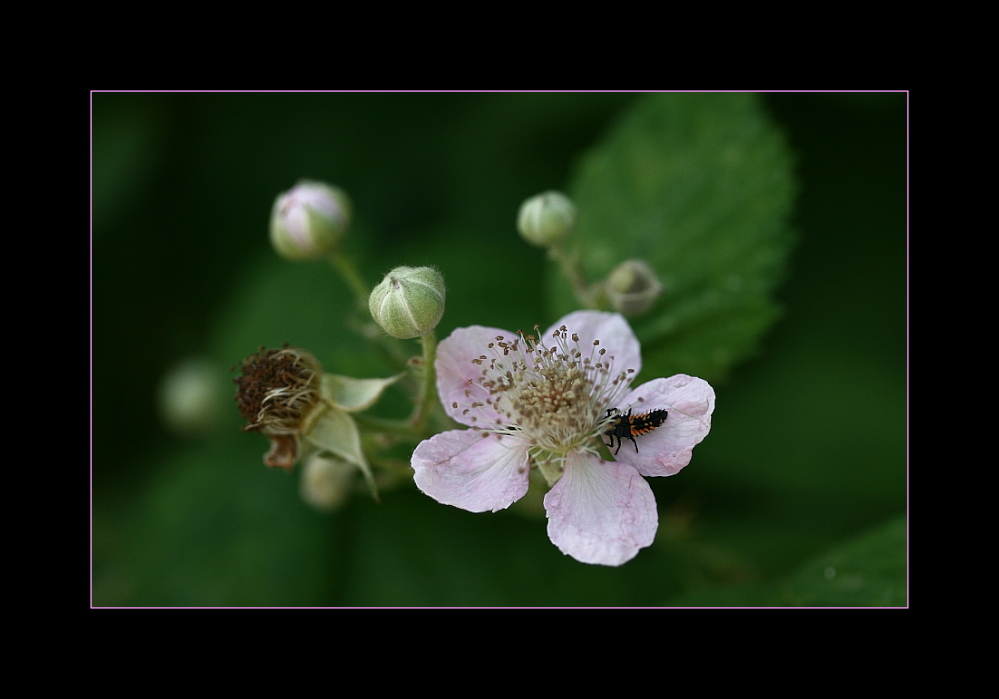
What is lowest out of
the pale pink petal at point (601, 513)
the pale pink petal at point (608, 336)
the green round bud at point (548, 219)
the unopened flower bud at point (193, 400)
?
the pale pink petal at point (601, 513)

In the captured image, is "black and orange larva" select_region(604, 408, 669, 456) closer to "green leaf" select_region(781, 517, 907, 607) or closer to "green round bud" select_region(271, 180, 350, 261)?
"green leaf" select_region(781, 517, 907, 607)

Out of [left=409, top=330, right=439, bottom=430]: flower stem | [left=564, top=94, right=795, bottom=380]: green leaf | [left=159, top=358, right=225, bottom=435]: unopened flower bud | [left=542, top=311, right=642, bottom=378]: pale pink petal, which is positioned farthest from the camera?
[left=159, top=358, right=225, bottom=435]: unopened flower bud

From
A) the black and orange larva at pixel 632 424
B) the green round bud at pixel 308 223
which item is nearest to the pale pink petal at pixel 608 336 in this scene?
the black and orange larva at pixel 632 424

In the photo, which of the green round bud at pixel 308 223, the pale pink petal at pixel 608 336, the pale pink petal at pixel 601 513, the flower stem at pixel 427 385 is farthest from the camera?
the green round bud at pixel 308 223

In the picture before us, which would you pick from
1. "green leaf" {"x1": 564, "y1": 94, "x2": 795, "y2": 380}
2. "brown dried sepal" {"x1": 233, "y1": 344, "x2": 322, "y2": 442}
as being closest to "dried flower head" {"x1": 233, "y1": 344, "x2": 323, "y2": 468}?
"brown dried sepal" {"x1": 233, "y1": 344, "x2": 322, "y2": 442}

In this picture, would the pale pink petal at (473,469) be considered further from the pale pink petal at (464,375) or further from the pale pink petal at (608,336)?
the pale pink petal at (608,336)

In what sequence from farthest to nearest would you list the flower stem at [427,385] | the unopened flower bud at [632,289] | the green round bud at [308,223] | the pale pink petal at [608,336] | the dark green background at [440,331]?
1. the dark green background at [440,331]
2. the green round bud at [308,223]
3. the unopened flower bud at [632,289]
4. the pale pink petal at [608,336]
5. the flower stem at [427,385]
